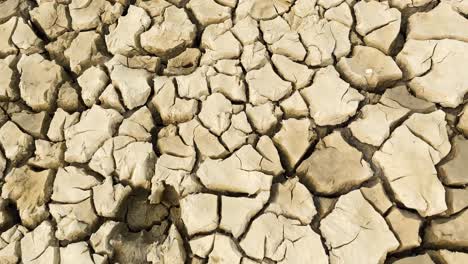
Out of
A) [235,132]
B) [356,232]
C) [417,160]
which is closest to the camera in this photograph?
[356,232]

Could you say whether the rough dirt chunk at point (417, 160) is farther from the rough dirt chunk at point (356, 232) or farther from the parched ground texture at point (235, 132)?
the rough dirt chunk at point (356, 232)

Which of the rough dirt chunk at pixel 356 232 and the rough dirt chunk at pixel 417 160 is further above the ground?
the rough dirt chunk at pixel 417 160

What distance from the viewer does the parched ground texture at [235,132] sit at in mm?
1788

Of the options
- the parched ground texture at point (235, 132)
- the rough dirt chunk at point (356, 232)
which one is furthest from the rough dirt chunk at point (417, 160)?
the rough dirt chunk at point (356, 232)

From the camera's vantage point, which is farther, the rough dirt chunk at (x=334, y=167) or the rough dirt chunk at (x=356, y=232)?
the rough dirt chunk at (x=334, y=167)

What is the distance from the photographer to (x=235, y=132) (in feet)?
6.54

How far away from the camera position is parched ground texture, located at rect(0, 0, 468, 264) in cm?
179

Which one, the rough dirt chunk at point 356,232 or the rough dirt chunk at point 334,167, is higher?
the rough dirt chunk at point 334,167

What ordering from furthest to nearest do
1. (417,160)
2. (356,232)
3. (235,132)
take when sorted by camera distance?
1. (235,132)
2. (417,160)
3. (356,232)

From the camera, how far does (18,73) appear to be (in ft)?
7.50

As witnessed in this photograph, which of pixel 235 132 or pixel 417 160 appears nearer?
pixel 417 160

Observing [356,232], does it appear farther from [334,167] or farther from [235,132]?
[235,132]

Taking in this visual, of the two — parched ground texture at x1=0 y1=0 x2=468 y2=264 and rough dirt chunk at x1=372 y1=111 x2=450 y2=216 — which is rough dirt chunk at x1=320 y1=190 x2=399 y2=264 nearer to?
parched ground texture at x1=0 y1=0 x2=468 y2=264

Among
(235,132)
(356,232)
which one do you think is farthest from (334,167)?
(235,132)
